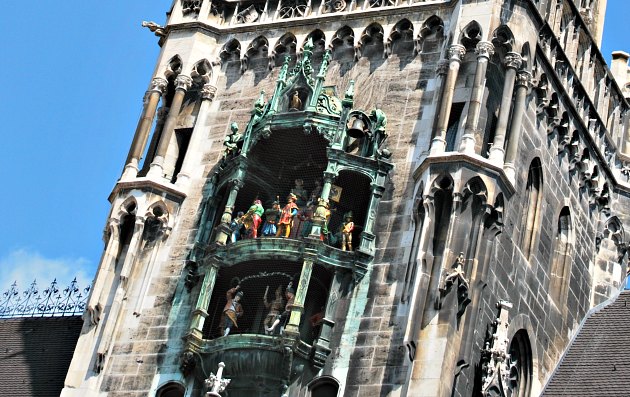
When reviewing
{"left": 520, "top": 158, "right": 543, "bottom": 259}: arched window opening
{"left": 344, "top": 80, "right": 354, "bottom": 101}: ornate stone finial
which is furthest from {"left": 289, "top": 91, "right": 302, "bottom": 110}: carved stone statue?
{"left": 520, "top": 158, "right": 543, "bottom": 259}: arched window opening

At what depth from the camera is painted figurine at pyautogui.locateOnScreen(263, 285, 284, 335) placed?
101 feet

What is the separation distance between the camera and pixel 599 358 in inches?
1294

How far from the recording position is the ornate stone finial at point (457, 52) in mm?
31812

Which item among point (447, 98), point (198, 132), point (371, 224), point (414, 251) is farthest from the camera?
point (198, 132)

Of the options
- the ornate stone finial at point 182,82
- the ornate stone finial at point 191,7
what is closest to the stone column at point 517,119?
the ornate stone finial at point 182,82

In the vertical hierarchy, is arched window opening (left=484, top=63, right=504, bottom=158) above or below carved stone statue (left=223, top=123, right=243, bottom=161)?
above

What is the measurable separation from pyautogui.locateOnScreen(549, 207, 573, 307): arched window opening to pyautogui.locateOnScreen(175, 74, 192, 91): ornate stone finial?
7.10 meters

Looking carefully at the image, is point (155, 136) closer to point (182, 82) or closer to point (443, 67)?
point (182, 82)

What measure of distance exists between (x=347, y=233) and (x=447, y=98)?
2.77 m

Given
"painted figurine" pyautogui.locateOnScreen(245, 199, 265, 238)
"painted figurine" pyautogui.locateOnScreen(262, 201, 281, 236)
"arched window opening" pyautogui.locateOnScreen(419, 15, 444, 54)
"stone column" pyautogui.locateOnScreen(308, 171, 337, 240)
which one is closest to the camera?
"stone column" pyautogui.locateOnScreen(308, 171, 337, 240)

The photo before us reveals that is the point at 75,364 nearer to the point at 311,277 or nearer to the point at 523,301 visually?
the point at 311,277

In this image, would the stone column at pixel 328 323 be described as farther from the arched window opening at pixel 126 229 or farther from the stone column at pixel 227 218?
the arched window opening at pixel 126 229

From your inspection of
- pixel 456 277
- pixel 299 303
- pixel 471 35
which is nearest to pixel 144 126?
pixel 299 303

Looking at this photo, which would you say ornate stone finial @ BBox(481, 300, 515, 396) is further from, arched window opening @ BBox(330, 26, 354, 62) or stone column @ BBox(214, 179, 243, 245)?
arched window opening @ BBox(330, 26, 354, 62)
